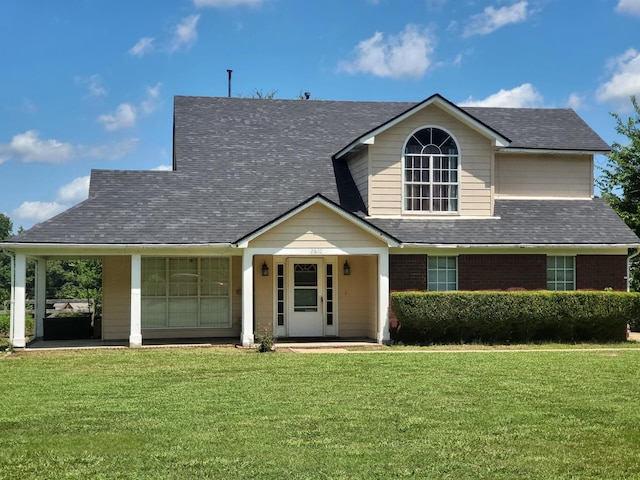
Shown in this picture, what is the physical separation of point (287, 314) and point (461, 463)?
14.0 metres

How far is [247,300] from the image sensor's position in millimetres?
19859

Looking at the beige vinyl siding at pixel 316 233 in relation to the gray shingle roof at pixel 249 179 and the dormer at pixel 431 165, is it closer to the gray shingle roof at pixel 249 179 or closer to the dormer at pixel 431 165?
the gray shingle roof at pixel 249 179

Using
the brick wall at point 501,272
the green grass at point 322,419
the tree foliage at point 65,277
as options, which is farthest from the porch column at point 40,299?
the brick wall at point 501,272

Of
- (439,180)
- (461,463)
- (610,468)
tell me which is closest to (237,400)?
(461,463)

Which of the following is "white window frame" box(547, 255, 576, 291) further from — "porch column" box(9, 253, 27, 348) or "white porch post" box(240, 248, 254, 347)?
"porch column" box(9, 253, 27, 348)

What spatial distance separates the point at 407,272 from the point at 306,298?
9.65ft

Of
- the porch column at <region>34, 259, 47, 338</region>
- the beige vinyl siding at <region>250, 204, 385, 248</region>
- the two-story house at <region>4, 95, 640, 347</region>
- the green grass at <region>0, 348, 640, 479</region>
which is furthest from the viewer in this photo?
the porch column at <region>34, 259, 47, 338</region>

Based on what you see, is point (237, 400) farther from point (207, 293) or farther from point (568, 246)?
point (568, 246)

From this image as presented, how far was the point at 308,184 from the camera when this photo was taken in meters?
23.0

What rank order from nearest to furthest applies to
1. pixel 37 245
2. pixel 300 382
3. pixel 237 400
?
pixel 237 400 → pixel 300 382 → pixel 37 245

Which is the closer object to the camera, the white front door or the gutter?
the gutter

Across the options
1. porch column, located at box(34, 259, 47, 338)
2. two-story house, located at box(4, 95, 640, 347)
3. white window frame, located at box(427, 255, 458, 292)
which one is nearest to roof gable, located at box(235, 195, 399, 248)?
two-story house, located at box(4, 95, 640, 347)

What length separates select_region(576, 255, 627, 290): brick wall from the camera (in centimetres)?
2225

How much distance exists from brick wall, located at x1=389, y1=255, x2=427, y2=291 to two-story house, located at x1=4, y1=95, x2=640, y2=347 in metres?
0.04
